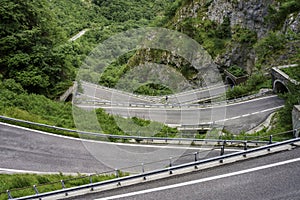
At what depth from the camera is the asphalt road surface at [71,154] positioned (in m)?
14.8

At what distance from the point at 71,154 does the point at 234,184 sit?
943cm

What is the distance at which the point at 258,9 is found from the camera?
142 ft

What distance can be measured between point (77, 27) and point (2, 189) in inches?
3480

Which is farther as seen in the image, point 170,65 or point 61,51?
point 170,65

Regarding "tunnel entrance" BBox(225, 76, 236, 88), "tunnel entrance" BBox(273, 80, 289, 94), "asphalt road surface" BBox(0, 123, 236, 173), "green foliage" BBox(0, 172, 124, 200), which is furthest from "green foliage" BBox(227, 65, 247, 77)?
"green foliage" BBox(0, 172, 124, 200)

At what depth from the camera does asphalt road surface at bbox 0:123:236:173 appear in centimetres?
1480

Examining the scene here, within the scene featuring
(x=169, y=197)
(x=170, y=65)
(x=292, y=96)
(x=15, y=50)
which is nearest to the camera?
(x=169, y=197)

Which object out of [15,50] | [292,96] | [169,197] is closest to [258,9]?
[292,96]

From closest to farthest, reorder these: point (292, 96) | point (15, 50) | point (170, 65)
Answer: point (292, 96) → point (15, 50) → point (170, 65)

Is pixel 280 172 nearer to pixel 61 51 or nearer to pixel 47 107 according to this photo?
pixel 47 107

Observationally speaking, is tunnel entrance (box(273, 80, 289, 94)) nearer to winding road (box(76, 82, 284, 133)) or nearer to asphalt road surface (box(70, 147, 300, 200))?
winding road (box(76, 82, 284, 133))

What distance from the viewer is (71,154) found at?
1583 cm

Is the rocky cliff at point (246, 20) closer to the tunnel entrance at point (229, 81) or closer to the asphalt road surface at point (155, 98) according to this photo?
the tunnel entrance at point (229, 81)

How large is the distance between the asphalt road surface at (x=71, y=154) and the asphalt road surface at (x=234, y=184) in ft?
13.5
